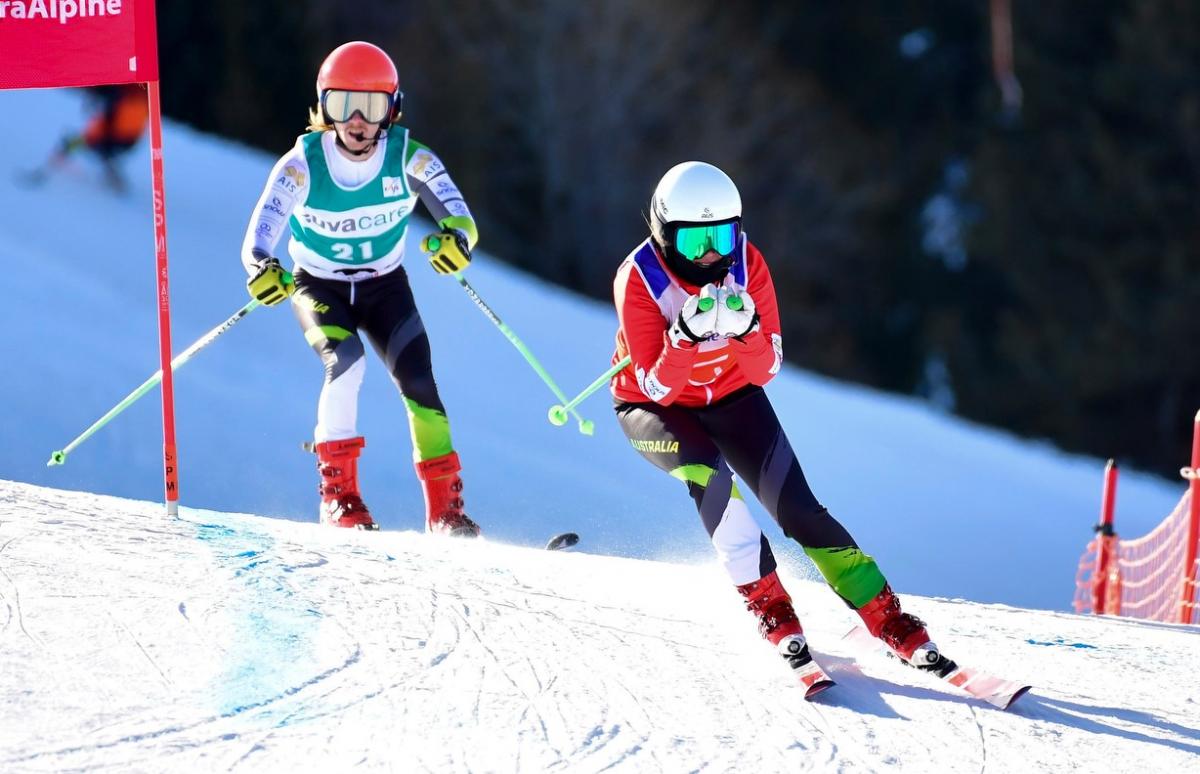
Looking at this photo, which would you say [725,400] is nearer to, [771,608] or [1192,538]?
[771,608]

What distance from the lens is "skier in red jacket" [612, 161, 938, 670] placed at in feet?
15.6

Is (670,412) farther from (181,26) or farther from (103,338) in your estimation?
(181,26)

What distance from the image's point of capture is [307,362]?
11141 millimetres

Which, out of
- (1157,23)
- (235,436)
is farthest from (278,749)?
(1157,23)

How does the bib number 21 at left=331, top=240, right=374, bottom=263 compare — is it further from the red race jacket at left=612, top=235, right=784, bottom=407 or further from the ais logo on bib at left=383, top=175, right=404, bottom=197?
the red race jacket at left=612, top=235, right=784, bottom=407

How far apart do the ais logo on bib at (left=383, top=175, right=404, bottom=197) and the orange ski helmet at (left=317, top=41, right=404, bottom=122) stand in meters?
0.36

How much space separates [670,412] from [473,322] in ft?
24.7

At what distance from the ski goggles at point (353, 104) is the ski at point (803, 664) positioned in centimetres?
279

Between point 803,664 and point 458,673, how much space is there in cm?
98

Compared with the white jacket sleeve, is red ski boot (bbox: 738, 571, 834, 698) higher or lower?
lower

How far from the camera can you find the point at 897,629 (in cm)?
477

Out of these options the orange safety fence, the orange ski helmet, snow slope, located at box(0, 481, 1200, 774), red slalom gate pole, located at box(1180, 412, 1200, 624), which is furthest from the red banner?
red slalom gate pole, located at box(1180, 412, 1200, 624)

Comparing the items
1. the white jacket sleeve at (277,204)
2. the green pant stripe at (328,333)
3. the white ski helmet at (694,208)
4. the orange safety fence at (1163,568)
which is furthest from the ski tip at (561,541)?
A: the orange safety fence at (1163,568)

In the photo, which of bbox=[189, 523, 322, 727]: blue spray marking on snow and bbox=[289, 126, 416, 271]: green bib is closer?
bbox=[189, 523, 322, 727]: blue spray marking on snow
